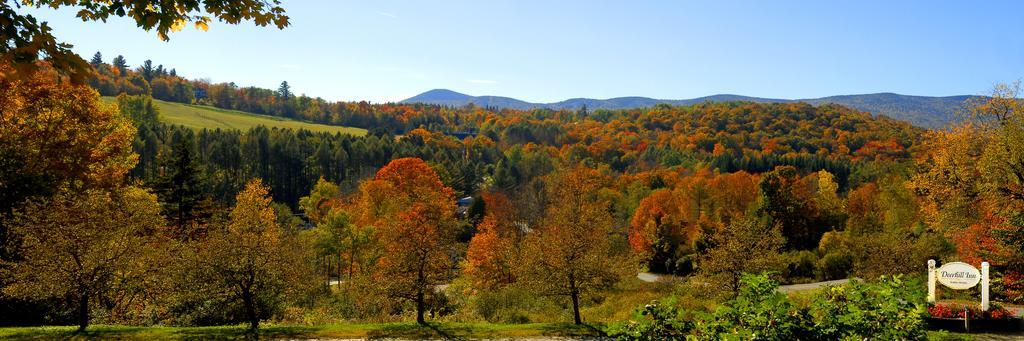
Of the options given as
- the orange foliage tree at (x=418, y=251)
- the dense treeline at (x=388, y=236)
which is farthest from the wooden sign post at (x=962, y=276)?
the orange foliage tree at (x=418, y=251)

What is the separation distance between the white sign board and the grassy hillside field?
126999 millimetres

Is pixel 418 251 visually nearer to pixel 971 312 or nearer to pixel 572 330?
pixel 572 330

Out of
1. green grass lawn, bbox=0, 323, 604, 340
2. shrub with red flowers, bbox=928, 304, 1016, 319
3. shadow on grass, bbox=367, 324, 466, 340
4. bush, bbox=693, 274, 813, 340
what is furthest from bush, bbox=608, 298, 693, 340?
shrub with red flowers, bbox=928, 304, 1016, 319

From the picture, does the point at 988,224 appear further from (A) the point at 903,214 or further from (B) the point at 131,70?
(B) the point at 131,70

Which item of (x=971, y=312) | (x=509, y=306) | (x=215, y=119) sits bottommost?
(x=509, y=306)

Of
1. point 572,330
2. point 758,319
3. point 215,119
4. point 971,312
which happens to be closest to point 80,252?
point 572,330

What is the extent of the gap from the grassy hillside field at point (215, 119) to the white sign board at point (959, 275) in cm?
12700

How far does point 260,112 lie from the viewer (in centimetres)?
18125

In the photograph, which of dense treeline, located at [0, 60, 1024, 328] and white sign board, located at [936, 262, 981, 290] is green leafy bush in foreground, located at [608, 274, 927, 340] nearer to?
dense treeline, located at [0, 60, 1024, 328]

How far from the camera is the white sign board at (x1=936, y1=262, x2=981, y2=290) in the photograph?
1914 cm

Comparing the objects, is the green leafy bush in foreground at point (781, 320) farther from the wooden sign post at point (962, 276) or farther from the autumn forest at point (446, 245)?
the wooden sign post at point (962, 276)

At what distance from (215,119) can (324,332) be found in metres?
144

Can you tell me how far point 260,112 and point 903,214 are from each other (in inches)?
6832

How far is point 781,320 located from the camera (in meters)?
6.26
